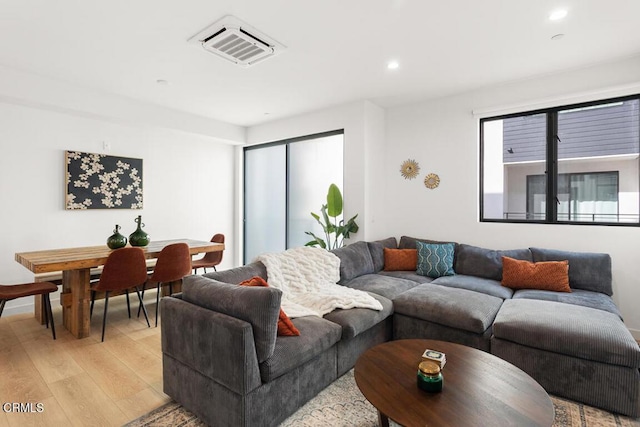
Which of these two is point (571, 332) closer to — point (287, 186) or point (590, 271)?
point (590, 271)

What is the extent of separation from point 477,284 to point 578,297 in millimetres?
774

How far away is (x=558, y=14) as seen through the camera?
90.2 inches

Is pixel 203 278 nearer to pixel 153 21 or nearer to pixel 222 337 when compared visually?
pixel 222 337

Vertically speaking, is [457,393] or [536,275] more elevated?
[536,275]

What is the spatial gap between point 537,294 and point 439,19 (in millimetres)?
2429

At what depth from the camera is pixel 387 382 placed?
61.0 inches

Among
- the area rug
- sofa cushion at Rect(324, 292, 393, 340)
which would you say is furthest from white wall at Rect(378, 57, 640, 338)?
sofa cushion at Rect(324, 292, 393, 340)

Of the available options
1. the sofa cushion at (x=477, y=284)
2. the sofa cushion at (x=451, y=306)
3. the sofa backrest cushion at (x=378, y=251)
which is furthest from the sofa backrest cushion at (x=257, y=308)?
the sofa backrest cushion at (x=378, y=251)

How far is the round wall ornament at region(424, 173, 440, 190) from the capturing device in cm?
411

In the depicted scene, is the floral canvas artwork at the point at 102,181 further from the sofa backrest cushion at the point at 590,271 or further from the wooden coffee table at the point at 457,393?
the sofa backrest cushion at the point at 590,271

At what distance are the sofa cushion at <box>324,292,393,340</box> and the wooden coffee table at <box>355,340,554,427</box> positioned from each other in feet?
1.32

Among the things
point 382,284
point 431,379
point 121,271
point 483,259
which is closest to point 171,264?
point 121,271

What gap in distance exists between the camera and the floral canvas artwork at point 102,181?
13.0 ft

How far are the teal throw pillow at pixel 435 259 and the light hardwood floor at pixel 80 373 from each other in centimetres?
273
